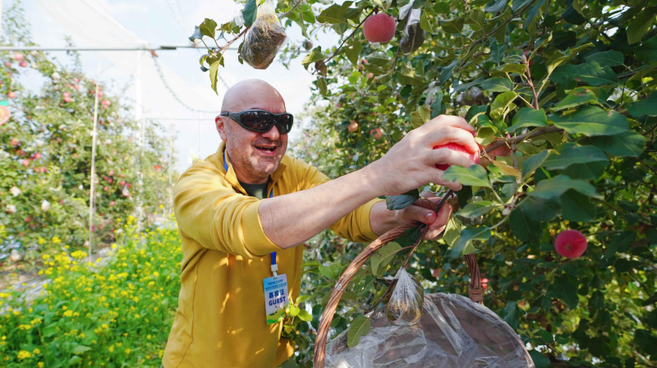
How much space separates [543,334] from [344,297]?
30.9 inches

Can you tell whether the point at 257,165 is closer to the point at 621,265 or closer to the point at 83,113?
the point at 621,265

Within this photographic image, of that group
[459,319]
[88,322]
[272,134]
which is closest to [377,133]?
[272,134]

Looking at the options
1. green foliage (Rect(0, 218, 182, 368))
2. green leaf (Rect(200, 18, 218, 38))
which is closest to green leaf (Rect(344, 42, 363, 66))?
green leaf (Rect(200, 18, 218, 38))

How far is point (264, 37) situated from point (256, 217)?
0.42 m

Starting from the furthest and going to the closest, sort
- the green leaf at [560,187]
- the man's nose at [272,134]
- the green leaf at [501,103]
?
the man's nose at [272,134]
the green leaf at [501,103]
the green leaf at [560,187]

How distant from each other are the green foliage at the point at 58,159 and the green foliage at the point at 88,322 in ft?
2.95

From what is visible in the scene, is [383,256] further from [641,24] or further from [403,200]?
[641,24]

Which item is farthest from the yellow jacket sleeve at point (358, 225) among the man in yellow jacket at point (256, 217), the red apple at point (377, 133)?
the red apple at point (377, 133)

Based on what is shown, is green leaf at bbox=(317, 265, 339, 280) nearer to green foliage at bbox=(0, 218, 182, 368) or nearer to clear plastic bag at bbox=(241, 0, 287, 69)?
clear plastic bag at bbox=(241, 0, 287, 69)

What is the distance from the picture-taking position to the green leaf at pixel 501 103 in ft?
2.01

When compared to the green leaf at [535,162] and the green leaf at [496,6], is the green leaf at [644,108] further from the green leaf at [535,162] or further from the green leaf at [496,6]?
the green leaf at [496,6]

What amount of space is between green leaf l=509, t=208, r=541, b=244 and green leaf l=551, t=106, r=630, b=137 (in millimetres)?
129

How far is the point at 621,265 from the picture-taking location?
1223 millimetres

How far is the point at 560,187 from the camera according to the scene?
42 cm
